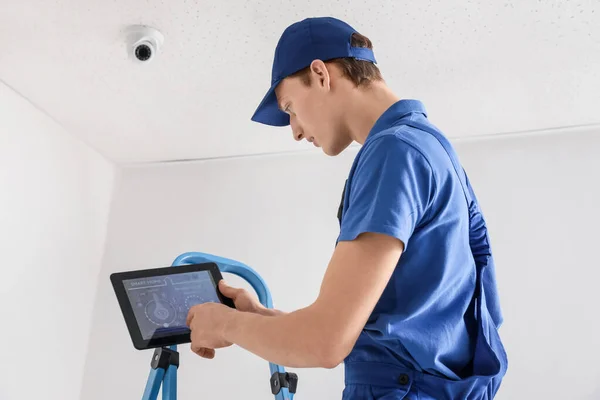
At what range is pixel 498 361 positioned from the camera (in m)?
0.97

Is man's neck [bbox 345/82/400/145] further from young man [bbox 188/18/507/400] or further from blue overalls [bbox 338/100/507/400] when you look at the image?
blue overalls [bbox 338/100/507/400]

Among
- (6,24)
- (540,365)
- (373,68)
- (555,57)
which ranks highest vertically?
(6,24)

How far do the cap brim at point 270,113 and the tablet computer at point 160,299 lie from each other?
0.38m

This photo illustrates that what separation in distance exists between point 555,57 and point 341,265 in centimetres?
140

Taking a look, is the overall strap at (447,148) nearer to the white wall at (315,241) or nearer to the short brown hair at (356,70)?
the short brown hair at (356,70)

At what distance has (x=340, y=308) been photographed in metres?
0.82

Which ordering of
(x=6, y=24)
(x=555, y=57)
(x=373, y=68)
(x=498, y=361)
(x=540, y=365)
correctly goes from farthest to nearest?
(x=540, y=365)
(x=555, y=57)
(x=6, y=24)
(x=373, y=68)
(x=498, y=361)

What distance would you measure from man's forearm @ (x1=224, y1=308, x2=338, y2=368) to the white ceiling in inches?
41.2

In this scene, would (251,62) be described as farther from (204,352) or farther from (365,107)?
(204,352)

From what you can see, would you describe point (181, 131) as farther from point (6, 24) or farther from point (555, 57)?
point (555, 57)

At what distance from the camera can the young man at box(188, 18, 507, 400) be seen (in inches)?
33.0

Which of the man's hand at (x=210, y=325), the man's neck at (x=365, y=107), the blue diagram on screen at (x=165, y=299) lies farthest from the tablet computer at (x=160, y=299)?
the man's neck at (x=365, y=107)

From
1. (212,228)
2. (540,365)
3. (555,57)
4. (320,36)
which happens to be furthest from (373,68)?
(212,228)

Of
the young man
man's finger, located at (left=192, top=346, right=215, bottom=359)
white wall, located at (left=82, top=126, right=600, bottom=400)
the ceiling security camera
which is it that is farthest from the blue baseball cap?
white wall, located at (left=82, top=126, right=600, bottom=400)
